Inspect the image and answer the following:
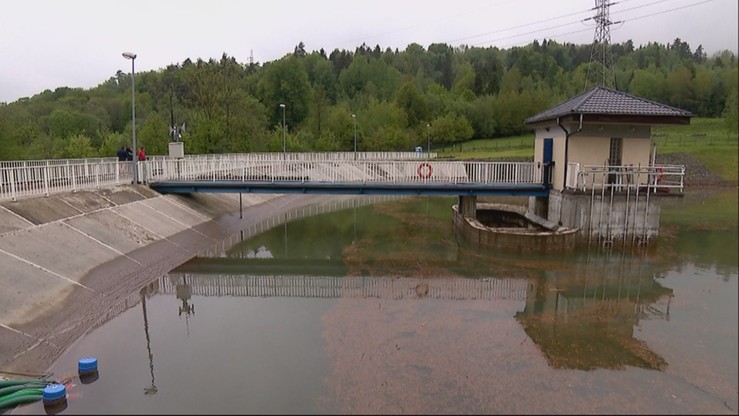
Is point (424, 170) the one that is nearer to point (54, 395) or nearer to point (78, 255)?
point (78, 255)

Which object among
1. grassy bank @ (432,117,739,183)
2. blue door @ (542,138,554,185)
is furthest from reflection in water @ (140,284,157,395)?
blue door @ (542,138,554,185)

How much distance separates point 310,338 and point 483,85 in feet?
314

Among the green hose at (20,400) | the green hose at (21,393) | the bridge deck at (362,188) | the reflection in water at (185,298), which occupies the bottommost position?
the reflection in water at (185,298)

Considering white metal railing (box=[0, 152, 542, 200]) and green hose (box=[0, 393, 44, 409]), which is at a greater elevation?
white metal railing (box=[0, 152, 542, 200])

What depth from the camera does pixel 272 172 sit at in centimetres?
2358

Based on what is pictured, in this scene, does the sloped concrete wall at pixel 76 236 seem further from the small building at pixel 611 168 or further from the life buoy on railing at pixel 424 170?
the small building at pixel 611 168

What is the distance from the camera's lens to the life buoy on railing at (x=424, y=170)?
22500 mm

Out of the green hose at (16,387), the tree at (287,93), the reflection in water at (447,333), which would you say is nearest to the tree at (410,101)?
the tree at (287,93)

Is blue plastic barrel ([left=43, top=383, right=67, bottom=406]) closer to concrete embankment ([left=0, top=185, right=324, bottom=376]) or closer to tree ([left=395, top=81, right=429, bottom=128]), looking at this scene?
concrete embankment ([left=0, top=185, right=324, bottom=376])

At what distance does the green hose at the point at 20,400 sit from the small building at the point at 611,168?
56.4 feet

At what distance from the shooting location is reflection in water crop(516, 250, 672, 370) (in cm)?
967

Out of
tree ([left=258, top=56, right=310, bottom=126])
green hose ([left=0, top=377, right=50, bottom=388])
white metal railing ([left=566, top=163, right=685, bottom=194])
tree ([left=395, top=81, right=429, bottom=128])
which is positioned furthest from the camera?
tree ([left=258, top=56, right=310, bottom=126])

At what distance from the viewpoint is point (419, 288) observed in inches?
577

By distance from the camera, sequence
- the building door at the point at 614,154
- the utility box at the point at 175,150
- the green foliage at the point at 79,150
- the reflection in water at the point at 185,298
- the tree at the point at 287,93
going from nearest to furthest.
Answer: the reflection in water at the point at 185,298, the building door at the point at 614,154, the utility box at the point at 175,150, the green foliage at the point at 79,150, the tree at the point at 287,93
